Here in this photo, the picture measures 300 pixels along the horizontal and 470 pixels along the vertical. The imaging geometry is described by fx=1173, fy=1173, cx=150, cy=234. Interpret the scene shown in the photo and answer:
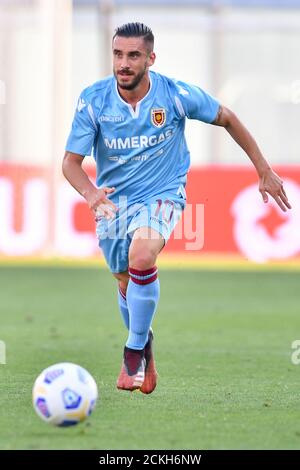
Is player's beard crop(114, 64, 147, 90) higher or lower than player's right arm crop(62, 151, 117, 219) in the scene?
higher

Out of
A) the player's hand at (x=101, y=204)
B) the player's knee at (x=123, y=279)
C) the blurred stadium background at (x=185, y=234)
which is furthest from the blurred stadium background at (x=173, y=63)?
the player's hand at (x=101, y=204)

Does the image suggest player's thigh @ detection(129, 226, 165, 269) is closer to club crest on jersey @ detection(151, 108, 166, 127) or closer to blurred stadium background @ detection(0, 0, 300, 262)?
club crest on jersey @ detection(151, 108, 166, 127)

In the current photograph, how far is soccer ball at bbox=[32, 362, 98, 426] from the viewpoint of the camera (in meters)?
5.49

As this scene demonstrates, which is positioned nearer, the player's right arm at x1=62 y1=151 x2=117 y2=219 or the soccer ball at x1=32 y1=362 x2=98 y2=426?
the soccer ball at x1=32 y1=362 x2=98 y2=426

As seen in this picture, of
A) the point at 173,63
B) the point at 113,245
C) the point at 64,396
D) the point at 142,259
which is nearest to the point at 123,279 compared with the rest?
the point at 113,245

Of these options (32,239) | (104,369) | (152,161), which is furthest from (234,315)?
(32,239)

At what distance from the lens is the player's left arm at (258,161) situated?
6945mm

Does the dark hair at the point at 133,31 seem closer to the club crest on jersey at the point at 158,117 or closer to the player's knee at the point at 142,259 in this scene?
the club crest on jersey at the point at 158,117

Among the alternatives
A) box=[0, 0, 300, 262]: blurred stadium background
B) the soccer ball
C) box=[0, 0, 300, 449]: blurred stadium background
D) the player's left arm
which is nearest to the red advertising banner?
box=[0, 0, 300, 449]: blurred stadium background

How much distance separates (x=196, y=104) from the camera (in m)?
6.95

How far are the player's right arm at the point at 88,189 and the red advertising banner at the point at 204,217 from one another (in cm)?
1094

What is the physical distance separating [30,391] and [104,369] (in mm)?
1136
